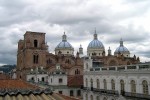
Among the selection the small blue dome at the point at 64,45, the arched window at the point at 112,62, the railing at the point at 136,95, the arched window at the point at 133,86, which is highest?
the small blue dome at the point at 64,45

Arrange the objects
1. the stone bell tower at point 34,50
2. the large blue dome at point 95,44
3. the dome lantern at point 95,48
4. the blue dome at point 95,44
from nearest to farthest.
A: the stone bell tower at point 34,50 < the dome lantern at point 95,48 < the large blue dome at point 95,44 < the blue dome at point 95,44

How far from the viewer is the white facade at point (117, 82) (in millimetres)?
32688

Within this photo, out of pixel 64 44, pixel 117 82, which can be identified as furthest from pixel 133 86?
pixel 64 44

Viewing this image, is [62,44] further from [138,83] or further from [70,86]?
[138,83]

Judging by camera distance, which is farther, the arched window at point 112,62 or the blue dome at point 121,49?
the blue dome at point 121,49

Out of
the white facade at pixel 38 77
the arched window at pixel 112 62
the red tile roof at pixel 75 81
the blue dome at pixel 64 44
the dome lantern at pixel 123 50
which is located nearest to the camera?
the red tile roof at pixel 75 81

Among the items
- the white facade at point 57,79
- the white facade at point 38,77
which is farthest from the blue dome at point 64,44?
the white facade at point 57,79

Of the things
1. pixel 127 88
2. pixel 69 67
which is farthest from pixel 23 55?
→ pixel 127 88

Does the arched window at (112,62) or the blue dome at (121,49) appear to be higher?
the blue dome at (121,49)

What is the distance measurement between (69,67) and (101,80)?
24.7 metres

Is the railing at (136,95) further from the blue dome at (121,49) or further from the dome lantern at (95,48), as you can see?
the blue dome at (121,49)

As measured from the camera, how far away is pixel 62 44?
86.2 m

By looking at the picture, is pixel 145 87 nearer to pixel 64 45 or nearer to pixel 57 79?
pixel 57 79

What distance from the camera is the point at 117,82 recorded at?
127 ft
